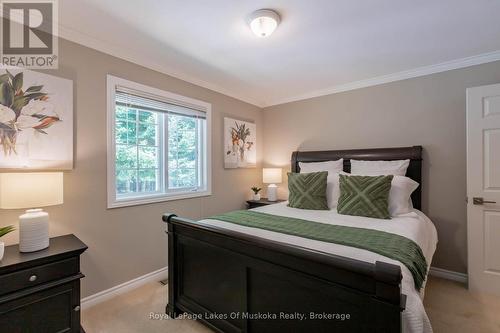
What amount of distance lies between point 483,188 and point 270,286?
2415mm

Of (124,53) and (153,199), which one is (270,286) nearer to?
(153,199)

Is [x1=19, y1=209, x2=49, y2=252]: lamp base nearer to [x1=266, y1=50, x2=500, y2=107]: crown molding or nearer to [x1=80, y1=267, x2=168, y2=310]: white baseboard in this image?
[x1=80, y1=267, x2=168, y2=310]: white baseboard

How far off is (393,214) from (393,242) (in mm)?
962

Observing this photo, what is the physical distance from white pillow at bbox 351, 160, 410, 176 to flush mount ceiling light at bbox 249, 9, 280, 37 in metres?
1.90

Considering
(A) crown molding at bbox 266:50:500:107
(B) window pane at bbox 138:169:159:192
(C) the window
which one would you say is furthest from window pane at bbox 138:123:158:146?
(A) crown molding at bbox 266:50:500:107

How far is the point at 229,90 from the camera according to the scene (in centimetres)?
355

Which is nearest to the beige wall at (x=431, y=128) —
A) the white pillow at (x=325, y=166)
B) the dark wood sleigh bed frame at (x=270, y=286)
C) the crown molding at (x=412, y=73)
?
the crown molding at (x=412, y=73)

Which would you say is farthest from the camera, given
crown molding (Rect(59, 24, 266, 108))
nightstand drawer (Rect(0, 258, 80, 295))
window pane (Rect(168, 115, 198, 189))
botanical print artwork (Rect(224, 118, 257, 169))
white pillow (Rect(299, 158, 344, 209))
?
botanical print artwork (Rect(224, 118, 257, 169))

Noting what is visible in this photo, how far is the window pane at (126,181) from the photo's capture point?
7.96ft

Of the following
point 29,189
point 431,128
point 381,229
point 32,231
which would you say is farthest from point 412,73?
point 32,231

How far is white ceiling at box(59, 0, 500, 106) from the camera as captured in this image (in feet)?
5.67

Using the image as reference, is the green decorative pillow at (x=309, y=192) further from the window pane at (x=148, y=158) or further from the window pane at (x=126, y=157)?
the window pane at (x=126, y=157)

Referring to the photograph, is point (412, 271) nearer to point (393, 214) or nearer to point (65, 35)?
point (393, 214)

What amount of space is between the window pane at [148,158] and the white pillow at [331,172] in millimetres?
1976
